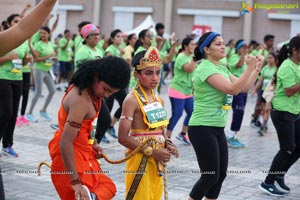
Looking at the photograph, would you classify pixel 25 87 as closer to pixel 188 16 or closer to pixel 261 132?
pixel 261 132

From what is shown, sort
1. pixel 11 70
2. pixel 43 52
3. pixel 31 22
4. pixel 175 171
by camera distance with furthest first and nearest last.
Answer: pixel 43 52 < pixel 11 70 < pixel 175 171 < pixel 31 22

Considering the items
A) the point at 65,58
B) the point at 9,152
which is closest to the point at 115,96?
the point at 9,152

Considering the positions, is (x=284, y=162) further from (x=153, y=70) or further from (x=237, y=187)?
(x=153, y=70)

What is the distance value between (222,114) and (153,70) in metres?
0.94

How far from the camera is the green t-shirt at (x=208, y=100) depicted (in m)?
4.85

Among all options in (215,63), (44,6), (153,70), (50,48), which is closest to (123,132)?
(153,70)

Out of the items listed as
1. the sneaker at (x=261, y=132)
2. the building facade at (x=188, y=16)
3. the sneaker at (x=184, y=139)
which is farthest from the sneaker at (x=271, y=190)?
the building facade at (x=188, y=16)

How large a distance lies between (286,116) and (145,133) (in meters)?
2.47

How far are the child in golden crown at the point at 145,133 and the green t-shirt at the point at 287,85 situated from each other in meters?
2.30

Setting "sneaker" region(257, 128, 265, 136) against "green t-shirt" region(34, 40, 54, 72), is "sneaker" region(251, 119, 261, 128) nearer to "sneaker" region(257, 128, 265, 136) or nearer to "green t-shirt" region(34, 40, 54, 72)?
"sneaker" region(257, 128, 265, 136)

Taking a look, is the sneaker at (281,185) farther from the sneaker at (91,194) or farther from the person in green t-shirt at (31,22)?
the person in green t-shirt at (31,22)

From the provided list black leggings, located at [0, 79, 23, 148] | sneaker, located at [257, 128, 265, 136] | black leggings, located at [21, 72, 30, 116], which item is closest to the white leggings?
black leggings, located at [21, 72, 30, 116]

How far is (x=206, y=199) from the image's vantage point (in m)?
4.92

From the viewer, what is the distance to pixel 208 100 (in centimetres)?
491
